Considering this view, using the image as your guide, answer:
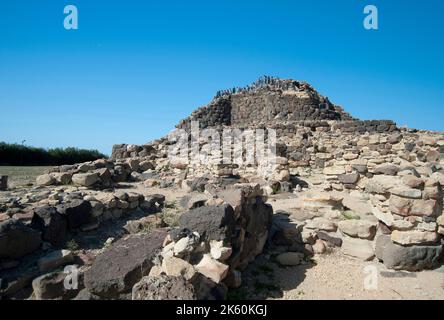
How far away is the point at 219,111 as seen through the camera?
70.1 feet

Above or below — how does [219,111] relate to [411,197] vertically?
above

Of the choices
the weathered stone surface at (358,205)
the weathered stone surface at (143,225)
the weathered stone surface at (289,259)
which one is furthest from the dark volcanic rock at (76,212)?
the weathered stone surface at (358,205)

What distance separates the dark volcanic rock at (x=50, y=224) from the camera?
205 inches

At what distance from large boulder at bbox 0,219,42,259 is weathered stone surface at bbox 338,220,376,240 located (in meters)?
5.62

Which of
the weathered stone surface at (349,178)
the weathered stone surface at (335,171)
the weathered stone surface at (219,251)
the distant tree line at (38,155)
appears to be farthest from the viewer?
the distant tree line at (38,155)

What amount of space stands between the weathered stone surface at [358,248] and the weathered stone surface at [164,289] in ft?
11.9

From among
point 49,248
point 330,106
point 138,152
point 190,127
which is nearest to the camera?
point 49,248

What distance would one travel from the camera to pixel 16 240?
15.1 ft

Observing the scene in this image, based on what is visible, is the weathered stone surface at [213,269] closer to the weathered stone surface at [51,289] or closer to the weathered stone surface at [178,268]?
the weathered stone surface at [178,268]
